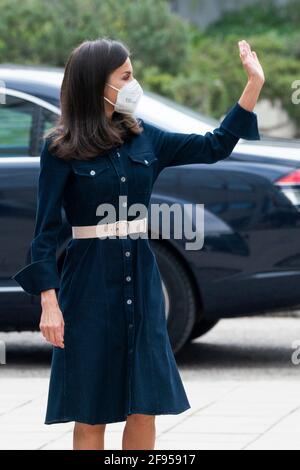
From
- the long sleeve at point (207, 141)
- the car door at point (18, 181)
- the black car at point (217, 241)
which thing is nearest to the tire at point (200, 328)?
the black car at point (217, 241)

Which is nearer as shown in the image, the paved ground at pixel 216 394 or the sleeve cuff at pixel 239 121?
the sleeve cuff at pixel 239 121

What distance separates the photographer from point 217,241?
8.06 metres

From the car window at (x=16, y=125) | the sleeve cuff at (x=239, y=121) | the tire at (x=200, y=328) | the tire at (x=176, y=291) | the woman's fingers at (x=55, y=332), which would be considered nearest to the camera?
the woman's fingers at (x=55, y=332)

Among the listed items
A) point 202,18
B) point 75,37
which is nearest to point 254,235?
point 75,37

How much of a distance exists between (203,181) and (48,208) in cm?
341

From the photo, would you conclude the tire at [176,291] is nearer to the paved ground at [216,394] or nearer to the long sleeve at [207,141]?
the paved ground at [216,394]

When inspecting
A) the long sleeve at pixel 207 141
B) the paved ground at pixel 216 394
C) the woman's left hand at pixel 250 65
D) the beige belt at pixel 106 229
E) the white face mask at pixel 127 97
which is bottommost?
the paved ground at pixel 216 394

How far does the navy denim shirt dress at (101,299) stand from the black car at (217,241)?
10.4 feet

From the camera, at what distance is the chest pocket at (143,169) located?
4789 millimetres

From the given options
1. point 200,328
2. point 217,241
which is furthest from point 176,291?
point 200,328

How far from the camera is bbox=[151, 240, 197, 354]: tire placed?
8141mm

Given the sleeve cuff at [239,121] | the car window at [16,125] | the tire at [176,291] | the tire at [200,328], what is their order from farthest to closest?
the tire at [200,328] → the car window at [16,125] → the tire at [176,291] → the sleeve cuff at [239,121]

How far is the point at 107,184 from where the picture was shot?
186 inches

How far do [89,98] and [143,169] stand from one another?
0.29 m
